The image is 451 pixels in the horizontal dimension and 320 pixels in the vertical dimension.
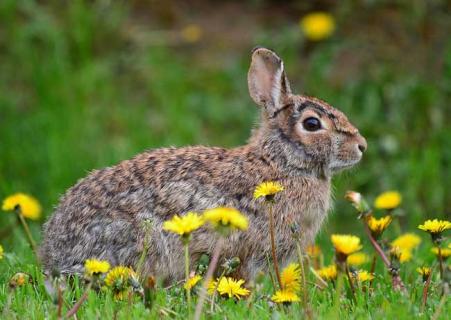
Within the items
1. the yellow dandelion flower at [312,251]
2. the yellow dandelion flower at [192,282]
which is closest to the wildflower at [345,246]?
the yellow dandelion flower at [192,282]

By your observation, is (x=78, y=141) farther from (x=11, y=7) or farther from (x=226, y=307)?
(x=226, y=307)

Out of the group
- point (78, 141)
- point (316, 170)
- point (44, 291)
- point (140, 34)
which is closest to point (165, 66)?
point (140, 34)

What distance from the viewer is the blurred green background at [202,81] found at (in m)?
8.97

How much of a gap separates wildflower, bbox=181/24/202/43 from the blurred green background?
20 millimetres

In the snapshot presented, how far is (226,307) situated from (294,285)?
1.39 feet

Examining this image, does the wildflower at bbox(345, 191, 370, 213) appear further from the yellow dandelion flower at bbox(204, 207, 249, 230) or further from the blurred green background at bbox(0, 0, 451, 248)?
the blurred green background at bbox(0, 0, 451, 248)

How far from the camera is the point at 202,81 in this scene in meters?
A: 9.98

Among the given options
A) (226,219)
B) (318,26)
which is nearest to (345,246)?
(226,219)

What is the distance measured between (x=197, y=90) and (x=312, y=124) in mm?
4198

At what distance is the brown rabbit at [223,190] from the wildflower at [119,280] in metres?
0.76

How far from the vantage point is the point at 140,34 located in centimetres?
1026

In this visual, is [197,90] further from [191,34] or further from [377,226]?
[377,226]

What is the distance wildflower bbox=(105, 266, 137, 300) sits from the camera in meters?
4.33

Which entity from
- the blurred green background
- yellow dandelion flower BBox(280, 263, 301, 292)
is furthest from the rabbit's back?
the blurred green background
